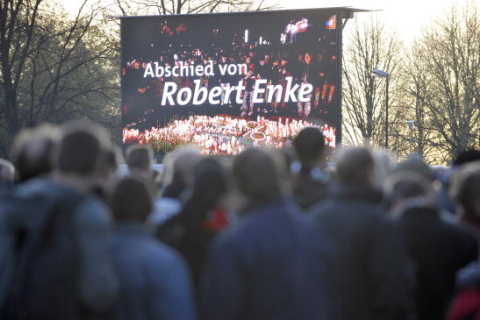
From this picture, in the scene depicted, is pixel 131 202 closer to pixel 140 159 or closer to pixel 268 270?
pixel 268 270

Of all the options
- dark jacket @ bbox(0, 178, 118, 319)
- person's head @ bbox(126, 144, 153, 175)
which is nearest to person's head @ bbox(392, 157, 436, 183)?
person's head @ bbox(126, 144, 153, 175)

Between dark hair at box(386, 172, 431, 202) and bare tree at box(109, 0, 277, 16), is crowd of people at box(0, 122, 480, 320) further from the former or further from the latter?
bare tree at box(109, 0, 277, 16)

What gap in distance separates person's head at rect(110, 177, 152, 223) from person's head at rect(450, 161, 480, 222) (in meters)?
1.57

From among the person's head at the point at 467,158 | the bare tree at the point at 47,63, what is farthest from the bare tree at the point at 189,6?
the person's head at the point at 467,158

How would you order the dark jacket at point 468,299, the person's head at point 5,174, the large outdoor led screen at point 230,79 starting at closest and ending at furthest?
the dark jacket at point 468,299 < the person's head at point 5,174 < the large outdoor led screen at point 230,79

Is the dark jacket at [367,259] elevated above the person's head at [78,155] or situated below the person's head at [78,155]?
below

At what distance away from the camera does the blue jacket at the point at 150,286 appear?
174 inches

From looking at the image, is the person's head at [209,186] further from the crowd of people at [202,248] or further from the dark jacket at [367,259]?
the dark jacket at [367,259]

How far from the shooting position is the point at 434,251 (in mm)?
5723

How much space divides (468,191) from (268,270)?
1257mm

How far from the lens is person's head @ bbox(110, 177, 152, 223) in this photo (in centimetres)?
464

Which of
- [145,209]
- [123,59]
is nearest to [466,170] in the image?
[145,209]

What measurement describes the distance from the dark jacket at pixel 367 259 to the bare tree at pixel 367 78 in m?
50.7

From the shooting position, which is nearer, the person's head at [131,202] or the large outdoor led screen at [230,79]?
the person's head at [131,202]
